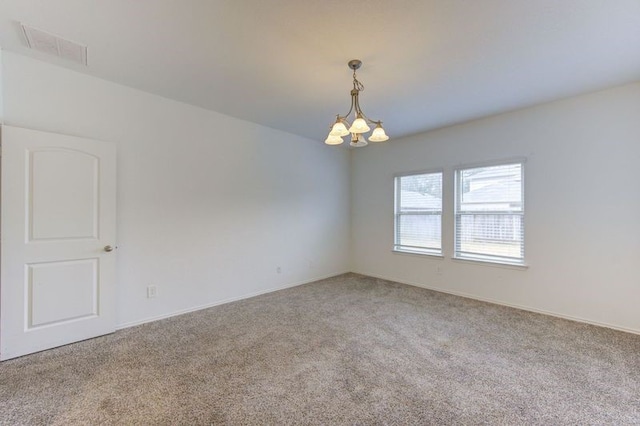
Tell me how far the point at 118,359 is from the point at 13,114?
2333 millimetres

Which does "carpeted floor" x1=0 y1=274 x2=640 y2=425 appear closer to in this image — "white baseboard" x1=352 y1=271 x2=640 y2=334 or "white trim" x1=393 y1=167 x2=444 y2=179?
"white baseboard" x1=352 y1=271 x2=640 y2=334

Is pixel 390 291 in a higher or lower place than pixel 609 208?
lower

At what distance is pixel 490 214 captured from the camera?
12.7 ft

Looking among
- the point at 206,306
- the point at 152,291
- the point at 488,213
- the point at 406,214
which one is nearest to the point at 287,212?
the point at 206,306

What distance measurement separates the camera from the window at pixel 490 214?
365 centimetres

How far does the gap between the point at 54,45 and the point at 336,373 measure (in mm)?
3495

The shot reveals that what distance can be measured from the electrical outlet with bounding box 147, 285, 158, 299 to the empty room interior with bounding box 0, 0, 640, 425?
2 centimetres

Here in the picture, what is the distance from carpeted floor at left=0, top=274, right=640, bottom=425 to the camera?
1737 mm

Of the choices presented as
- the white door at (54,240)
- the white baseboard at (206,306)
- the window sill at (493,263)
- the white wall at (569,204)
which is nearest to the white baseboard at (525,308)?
the white wall at (569,204)

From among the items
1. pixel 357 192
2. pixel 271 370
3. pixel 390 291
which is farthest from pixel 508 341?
pixel 357 192

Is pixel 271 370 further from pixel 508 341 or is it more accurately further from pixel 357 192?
pixel 357 192

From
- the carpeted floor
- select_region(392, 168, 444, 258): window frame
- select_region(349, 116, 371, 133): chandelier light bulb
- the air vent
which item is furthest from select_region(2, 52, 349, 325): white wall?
select_region(349, 116, 371, 133): chandelier light bulb

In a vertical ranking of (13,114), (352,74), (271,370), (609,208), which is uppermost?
(352,74)

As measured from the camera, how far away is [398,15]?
1.88 m
